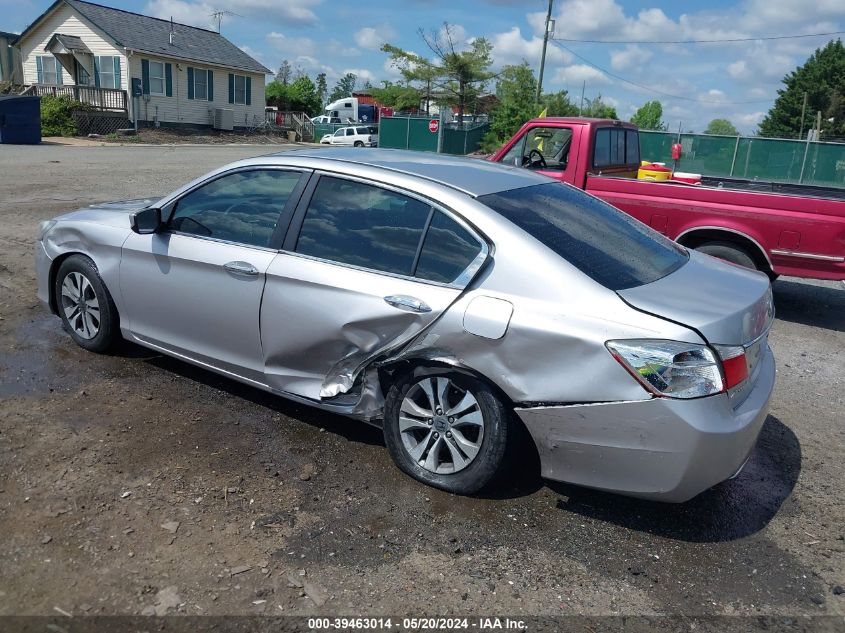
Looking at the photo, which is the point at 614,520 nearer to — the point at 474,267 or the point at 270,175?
the point at 474,267

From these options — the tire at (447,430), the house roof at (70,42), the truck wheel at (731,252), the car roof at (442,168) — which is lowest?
the tire at (447,430)

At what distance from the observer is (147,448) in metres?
3.89

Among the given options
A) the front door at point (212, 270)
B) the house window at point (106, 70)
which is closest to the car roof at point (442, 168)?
the front door at point (212, 270)

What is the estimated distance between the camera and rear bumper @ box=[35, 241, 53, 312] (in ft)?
17.1

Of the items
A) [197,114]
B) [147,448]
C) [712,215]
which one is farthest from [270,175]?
[197,114]

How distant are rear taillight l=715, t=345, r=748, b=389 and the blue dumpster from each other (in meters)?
28.9

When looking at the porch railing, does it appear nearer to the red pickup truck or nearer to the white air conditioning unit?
the white air conditioning unit

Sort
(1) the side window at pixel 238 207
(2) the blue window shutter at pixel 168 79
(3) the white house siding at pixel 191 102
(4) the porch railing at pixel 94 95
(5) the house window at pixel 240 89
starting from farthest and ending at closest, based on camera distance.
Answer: (5) the house window at pixel 240 89 < (2) the blue window shutter at pixel 168 79 < (3) the white house siding at pixel 191 102 < (4) the porch railing at pixel 94 95 < (1) the side window at pixel 238 207

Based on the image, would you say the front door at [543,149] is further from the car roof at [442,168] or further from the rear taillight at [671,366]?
the rear taillight at [671,366]

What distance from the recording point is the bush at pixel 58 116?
31906 mm

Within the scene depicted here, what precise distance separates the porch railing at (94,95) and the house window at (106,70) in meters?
0.94

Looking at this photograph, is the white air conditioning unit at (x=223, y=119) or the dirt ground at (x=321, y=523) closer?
the dirt ground at (x=321, y=523)

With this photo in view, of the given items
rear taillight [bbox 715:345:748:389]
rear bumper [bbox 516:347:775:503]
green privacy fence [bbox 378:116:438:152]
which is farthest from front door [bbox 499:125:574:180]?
green privacy fence [bbox 378:116:438:152]

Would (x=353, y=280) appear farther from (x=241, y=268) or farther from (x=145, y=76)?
(x=145, y=76)
